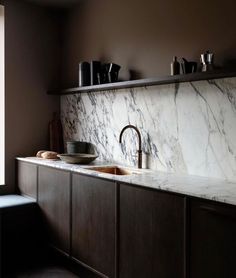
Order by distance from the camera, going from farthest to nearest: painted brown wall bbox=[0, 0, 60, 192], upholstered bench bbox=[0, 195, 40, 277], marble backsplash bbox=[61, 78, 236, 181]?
painted brown wall bbox=[0, 0, 60, 192] < upholstered bench bbox=[0, 195, 40, 277] < marble backsplash bbox=[61, 78, 236, 181]


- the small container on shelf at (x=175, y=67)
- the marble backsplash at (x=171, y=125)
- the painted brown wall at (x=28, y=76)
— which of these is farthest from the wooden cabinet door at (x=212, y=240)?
the painted brown wall at (x=28, y=76)

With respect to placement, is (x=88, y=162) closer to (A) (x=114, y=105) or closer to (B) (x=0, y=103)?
(A) (x=114, y=105)

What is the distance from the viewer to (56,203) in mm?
3188

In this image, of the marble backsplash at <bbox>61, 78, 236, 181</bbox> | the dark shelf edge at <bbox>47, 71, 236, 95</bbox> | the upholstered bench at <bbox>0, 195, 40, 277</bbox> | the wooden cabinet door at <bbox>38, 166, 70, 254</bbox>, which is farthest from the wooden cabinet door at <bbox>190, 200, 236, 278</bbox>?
the upholstered bench at <bbox>0, 195, 40, 277</bbox>

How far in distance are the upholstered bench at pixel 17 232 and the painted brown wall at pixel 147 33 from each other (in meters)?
1.53

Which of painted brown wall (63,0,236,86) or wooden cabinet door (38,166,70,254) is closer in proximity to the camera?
painted brown wall (63,0,236,86)

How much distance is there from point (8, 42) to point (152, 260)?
286cm

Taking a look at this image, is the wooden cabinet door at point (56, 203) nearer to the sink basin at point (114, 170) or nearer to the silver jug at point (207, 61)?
the sink basin at point (114, 170)

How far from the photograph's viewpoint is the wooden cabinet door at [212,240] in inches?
68.1

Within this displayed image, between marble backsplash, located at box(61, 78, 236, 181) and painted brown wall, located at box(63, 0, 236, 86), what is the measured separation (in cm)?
23

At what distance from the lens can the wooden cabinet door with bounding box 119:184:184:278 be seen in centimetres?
201

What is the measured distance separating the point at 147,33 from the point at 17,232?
7.35 ft

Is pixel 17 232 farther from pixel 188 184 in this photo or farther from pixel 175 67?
pixel 175 67

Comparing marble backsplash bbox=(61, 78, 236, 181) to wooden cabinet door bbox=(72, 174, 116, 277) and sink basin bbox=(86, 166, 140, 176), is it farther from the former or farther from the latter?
wooden cabinet door bbox=(72, 174, 116, 277)
